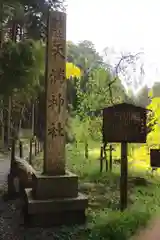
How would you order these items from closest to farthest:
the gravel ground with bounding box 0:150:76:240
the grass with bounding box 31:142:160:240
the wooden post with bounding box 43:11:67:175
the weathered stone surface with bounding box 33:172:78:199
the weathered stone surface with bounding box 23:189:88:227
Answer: the grass with bounding box 31:142:160:240 < the gravel ground with bounding box 0:150:76:240 < the weathered stone surface with bounding box 23:189:88:227 < the weathered stone surface with bounding box 33:172:78:199 < the wooden post with bounding box 43:11:67:175

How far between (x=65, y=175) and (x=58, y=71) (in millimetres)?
1966

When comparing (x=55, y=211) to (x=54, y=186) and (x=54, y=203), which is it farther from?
(x=54, y=186)

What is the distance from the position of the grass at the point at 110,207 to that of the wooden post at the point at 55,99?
1.22 m

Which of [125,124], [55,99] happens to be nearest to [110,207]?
[125,124]

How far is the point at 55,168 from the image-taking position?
5.43 metres

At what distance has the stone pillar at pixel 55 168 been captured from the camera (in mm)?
5012

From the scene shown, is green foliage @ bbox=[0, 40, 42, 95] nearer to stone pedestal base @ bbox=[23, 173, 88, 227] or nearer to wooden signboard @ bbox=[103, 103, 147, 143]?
wooden signboard @ bbox=[103, 103, 147, 143]

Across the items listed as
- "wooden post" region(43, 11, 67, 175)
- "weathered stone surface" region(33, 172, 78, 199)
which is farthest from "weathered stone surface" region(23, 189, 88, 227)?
"wooden post" region(43, 11, 67, 175)

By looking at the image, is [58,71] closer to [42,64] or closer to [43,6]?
[42,64]

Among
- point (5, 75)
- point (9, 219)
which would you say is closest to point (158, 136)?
point (5, 75)

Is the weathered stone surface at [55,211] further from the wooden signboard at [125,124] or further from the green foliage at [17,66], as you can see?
the green foliage at [17,66]

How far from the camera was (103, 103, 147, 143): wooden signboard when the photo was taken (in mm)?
5188

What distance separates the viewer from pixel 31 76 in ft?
32.3

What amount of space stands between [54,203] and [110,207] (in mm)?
1471
